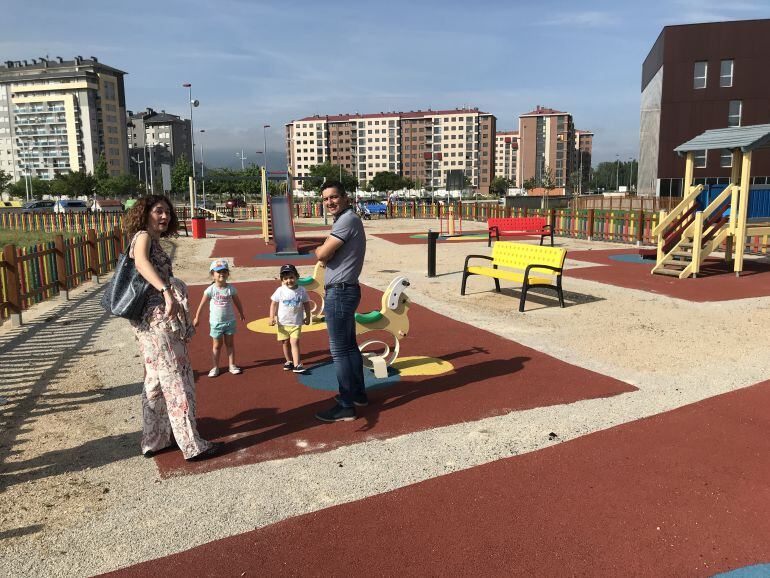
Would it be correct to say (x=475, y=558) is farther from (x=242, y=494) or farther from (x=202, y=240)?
(x=202, y=240)

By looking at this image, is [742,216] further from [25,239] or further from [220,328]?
[25,239]

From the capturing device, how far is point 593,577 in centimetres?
279

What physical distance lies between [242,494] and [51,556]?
1036mm

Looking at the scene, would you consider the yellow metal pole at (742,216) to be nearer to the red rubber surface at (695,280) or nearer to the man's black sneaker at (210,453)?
the red rubber surface at (695,280)

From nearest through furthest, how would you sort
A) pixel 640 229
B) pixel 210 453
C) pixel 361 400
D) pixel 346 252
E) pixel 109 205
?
1. pixel 210 453
2. pixel 346 252
3. pixel 361 400
4. pixel 640 229
5. pixel 109 205

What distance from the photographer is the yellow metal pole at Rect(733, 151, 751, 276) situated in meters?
12.3

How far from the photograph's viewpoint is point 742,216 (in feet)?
41.5

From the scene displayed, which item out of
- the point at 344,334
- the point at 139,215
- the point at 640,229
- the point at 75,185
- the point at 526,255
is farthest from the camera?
the point at 75,185

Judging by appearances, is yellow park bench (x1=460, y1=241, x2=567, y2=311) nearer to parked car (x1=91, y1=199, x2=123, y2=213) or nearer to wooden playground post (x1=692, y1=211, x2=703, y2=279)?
wooden playground post (x1=692, y1=211, x2=703, y2=279)

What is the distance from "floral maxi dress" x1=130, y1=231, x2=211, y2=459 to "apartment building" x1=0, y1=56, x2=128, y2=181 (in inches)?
5247

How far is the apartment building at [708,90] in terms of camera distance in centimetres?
4331

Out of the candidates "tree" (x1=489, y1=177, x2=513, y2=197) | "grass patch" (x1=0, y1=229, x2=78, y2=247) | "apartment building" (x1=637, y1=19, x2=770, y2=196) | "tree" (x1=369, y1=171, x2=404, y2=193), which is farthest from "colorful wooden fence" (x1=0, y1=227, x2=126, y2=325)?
"tree" (x1=489, y1=177, x2=513, y2=197)

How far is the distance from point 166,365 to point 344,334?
1.40m

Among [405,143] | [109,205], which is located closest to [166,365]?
[109,205]
